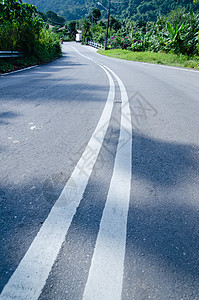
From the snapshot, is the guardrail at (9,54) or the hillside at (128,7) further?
the hillside at (128,7)

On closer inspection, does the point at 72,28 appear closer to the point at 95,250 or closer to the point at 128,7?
the point at 128,7

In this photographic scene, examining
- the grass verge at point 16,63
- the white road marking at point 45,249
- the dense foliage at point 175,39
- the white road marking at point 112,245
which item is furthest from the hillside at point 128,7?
the white road marking at point 45,249

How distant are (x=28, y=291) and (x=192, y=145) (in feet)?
7.43

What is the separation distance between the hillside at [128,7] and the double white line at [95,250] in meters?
84.0

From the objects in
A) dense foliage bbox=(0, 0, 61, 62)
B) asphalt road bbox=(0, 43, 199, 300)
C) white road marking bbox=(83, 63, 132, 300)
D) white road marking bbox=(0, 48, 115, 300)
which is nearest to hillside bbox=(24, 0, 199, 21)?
dense foliage bbox=(0, 0, 61, 62)

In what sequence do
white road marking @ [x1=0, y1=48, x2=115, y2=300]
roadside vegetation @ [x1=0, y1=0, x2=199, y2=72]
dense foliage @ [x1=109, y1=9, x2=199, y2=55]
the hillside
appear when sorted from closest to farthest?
white road marking @ [x1=0, y1=48, x2=115, y2=300]
roadside vegetation @ [x1=0, y1=0, x2=199, y2=72]
dense foliage @ [x1=109, y1=9, x2=199, y2=55]
the hillside

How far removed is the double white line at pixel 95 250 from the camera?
0.97 metres

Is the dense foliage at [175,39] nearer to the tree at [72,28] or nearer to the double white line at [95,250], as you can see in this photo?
the double white line at [95,250]

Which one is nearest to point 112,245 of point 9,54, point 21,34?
point 9,54

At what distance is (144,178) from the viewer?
6.05 ft

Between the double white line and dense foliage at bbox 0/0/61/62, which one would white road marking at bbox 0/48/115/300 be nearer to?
the double white line

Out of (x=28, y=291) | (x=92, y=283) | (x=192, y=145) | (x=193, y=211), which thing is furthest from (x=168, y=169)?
(x=28, y=291)

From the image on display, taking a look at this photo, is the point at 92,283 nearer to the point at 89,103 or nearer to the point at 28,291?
the point at 28,291

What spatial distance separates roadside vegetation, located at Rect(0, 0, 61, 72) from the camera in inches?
413
